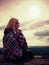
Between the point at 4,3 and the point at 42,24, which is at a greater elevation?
the point at 4,3

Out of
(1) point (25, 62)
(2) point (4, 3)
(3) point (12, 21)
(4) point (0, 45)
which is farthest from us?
(2) point (4, 3)

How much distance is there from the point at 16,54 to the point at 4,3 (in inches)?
28.9

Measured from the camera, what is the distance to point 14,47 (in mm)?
1830

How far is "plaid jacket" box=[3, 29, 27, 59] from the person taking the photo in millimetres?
1819

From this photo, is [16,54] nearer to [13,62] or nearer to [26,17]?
[13,62]

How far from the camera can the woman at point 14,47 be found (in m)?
1.80

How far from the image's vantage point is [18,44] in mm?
1830

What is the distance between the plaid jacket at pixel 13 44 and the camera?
1.82 meters

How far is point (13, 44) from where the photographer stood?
6.01 feet

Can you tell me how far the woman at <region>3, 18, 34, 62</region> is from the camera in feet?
5.92

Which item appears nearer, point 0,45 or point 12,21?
point 12,21

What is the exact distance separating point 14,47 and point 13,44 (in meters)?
0.03

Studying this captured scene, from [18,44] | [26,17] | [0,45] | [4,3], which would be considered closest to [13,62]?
[18,44]

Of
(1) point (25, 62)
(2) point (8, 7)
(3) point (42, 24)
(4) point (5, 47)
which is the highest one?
(2) point (8, 7)
